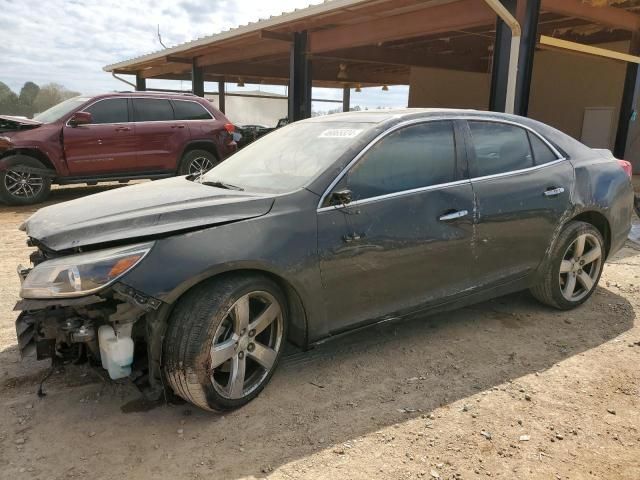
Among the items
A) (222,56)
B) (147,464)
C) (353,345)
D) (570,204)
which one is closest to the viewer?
Answer: (147,464)

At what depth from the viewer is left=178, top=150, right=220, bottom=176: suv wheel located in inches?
382

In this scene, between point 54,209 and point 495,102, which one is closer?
point 54,209

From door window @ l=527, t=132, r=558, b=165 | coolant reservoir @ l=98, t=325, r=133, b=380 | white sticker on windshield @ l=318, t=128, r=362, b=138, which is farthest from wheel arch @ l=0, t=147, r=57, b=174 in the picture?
door window @ l=527, t=132, r=558, b=165

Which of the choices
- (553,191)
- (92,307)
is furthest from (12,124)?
(553,191)

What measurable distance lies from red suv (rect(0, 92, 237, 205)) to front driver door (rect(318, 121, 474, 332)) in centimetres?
564

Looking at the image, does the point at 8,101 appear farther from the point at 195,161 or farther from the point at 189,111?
the point at 195,161

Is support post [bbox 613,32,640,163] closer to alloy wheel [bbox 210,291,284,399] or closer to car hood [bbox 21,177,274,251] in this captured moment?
car hood [bbox 21,177,274,251]

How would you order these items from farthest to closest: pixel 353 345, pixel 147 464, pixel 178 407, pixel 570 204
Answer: pixel 570 204 → pixel 353 345 → pixel 178 407 → pixel 147 464

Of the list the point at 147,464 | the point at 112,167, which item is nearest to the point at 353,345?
the point at 147,464

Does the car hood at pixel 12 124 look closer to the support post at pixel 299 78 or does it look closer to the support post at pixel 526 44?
the support post at pixel 299 78

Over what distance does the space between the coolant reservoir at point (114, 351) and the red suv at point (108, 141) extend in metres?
6.21

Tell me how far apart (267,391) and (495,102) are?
259 inches

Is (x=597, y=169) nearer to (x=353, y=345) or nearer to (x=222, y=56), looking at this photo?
(x=353, y=345)

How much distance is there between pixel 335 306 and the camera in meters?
3.06
